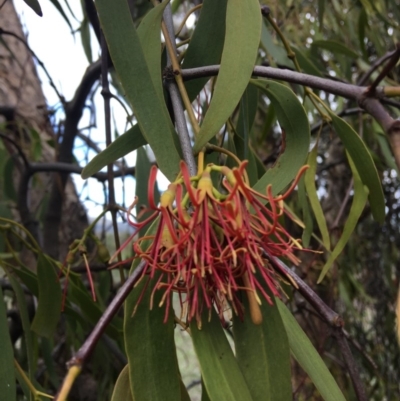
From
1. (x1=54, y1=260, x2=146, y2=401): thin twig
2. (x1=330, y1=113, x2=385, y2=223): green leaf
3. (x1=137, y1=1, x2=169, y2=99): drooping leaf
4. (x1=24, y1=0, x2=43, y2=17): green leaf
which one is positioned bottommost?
(x1=54, y1=260, x2=146, y2=401): thin twig

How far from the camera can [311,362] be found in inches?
12.2

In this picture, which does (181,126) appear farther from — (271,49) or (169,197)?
(271,49)

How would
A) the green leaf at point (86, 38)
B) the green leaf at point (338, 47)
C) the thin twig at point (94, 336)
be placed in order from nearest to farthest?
the thin twig at point (94, 336)
the green leaf at point (338, 47)
the green leaf at point (86, 38)

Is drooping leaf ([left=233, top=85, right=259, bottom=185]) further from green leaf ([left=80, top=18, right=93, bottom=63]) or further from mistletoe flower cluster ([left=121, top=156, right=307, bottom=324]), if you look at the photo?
green leaf ([left=80, top=18, right=93, bottom=63])

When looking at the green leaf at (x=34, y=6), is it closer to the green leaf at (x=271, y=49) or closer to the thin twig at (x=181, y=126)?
the thin twig at (x=181, y=126)

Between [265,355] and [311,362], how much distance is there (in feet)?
0.13

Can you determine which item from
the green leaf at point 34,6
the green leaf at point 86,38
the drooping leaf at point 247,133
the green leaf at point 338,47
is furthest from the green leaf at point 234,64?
the green leaf at point 86,38

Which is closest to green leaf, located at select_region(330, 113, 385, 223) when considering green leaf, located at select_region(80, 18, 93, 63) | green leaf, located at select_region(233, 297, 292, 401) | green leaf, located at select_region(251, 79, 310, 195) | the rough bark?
green leaf, located at select_region(251, 79, 310, 195)

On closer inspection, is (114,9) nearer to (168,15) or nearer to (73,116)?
(168,15)

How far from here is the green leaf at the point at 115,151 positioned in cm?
34

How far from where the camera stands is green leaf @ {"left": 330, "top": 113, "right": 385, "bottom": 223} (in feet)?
1.28

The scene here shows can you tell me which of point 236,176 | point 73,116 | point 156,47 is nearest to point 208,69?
point 156,47

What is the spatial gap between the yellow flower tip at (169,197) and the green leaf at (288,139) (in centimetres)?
10

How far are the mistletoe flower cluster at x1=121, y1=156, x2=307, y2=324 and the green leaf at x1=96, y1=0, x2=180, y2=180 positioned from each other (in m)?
0.03
